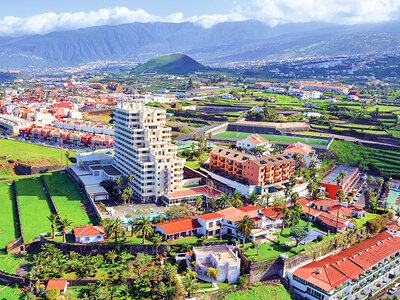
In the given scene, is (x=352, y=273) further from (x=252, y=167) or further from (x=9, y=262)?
(x=9, y=262)

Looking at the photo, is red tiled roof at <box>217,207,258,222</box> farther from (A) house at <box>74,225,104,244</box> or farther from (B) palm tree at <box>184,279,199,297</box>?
(A) house at <box>74,225,104,244</box>

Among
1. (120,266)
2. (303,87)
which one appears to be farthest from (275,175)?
(303,87)

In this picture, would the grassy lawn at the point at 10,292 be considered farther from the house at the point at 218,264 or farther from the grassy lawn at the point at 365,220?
the grassy lawn at the point at 365,220

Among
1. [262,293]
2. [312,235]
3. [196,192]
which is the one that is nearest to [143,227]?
[262,293]

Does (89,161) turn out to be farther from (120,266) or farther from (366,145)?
(366,145)

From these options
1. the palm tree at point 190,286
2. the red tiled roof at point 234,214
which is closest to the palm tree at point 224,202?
the red tiled roof at point 234,214

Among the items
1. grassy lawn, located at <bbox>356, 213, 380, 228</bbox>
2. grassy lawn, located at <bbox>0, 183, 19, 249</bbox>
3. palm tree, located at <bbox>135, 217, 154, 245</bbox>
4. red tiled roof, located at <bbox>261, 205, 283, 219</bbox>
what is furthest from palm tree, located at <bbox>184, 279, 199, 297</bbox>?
grassy lawn, located at <bbox>356, 213, 380, 228</bbox>
